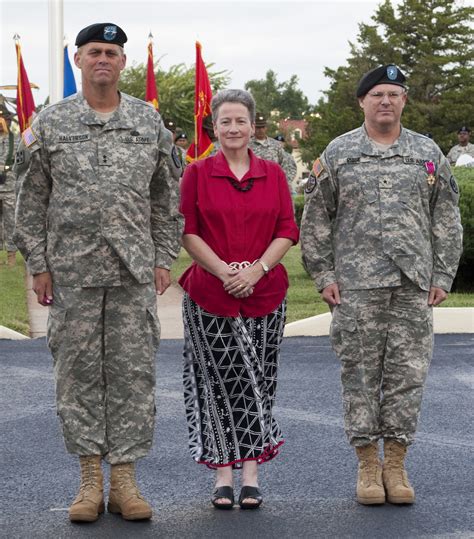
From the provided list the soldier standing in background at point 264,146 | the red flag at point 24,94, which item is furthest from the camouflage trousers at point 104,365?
the red flag at point 24,94

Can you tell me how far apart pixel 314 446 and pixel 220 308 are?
59.0 inches

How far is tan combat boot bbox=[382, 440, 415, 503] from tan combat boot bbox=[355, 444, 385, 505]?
36mm

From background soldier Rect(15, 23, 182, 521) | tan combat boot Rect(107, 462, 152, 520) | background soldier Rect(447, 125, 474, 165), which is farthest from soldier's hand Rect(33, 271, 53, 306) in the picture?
background soldier Rect(447, 125, 474, 165)

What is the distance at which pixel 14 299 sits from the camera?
1295cm

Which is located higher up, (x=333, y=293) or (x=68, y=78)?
(x=68, y=78)

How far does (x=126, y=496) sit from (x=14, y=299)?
8.13 m

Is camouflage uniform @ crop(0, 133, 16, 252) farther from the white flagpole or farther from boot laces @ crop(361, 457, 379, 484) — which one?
boot laces @ crop(361, 457, 379, 484)

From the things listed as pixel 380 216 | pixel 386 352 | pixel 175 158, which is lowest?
pixel 386 352

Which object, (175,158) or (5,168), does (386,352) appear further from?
(5,168)

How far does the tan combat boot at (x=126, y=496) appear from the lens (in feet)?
16.5

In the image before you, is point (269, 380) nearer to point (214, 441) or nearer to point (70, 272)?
point (214, 441)

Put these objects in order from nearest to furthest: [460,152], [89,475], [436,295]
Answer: [89,475], [436,295], [460,152]

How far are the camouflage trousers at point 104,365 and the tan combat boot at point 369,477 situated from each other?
0.99 meters

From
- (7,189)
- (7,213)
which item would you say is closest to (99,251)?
(7,189)
